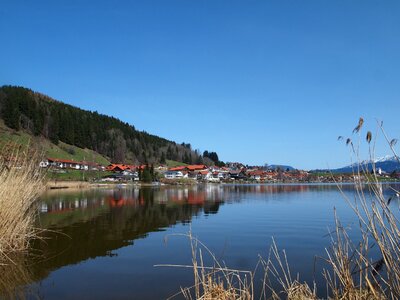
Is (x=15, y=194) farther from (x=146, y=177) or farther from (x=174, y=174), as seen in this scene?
(x=174, y=174)

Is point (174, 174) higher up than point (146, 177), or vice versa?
point (174, 174)

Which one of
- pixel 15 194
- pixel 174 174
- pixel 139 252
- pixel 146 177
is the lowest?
pixel 139 252

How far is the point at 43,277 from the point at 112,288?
247 cm

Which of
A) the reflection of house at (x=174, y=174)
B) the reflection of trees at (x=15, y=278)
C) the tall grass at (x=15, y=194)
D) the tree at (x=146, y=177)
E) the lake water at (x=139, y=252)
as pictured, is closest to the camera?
the reflection of trees at (x=15, y=278)

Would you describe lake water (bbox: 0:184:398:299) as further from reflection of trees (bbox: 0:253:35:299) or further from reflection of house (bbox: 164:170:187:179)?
reflection of house (bbox: 164:170:187:179)

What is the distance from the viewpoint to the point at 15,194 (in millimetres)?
12836

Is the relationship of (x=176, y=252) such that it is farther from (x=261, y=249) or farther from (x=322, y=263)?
(x=322, y=263)

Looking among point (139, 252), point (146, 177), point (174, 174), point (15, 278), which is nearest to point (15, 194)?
point (15, 278)

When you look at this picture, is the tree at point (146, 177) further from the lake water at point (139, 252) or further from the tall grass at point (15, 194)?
the tall grass at point (15, 194)

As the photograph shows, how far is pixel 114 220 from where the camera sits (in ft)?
88.2

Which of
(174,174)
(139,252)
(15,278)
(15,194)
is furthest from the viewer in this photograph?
(174,174)

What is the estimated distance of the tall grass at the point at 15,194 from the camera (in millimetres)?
12375

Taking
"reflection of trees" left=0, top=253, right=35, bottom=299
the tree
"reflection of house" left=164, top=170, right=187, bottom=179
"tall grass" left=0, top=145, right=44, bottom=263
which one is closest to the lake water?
"reflection of trees" left=0, top=253, right=35, bottom=299

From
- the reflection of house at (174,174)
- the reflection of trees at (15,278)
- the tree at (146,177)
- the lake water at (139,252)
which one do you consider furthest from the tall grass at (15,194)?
the reflection of house at (174,174)
